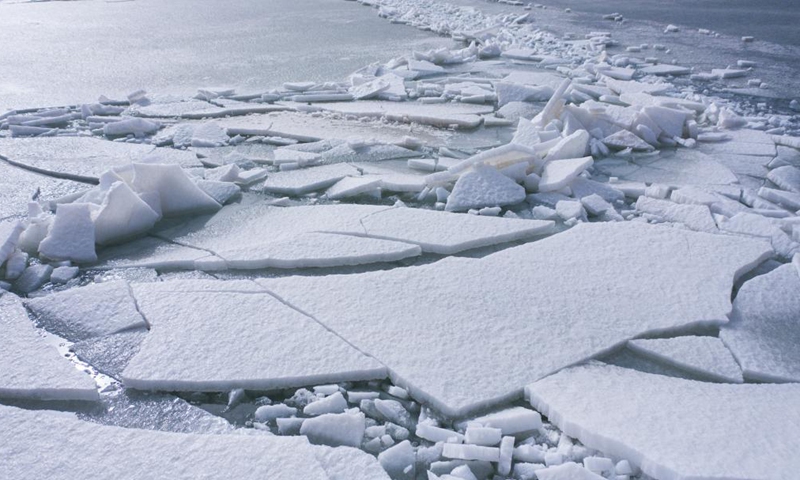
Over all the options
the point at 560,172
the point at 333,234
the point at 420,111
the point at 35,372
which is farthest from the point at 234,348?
the point at 420,111

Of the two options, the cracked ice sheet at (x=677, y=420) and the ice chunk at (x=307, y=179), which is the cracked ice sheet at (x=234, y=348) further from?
the ice chunk at (x=307, y=179)

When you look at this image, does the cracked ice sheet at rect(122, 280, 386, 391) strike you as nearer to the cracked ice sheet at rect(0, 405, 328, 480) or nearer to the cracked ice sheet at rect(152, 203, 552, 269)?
the cracked ice sheet at rect(0, 405, 328, 480)

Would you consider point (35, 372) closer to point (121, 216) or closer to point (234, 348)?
point (234, 348)

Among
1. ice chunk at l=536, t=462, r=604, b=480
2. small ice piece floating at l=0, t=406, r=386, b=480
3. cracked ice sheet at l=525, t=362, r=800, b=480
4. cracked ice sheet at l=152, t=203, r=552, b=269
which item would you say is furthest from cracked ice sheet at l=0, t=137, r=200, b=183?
ice chunk at l=536, t=462, r=604, b=480

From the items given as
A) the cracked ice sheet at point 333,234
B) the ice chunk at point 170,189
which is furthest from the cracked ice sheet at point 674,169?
the ice chunk at point 170,189

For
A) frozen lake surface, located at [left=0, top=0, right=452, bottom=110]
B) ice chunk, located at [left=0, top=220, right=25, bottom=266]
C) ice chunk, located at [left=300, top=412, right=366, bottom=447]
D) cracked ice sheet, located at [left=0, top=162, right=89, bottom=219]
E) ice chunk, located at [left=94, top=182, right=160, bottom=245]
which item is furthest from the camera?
frozen lake surface, located at [left=0, top=0, right=452, bottom=110]

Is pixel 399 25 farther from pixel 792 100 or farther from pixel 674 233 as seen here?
pixel 674 233
